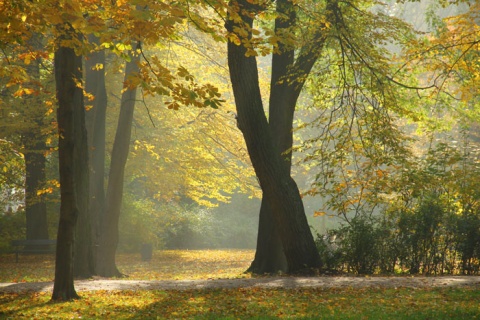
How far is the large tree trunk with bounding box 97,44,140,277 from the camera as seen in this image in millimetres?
17953

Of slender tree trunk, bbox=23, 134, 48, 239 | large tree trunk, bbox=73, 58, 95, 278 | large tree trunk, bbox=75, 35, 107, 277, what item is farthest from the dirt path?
slender tree trunk, bbox=23, 134, 48, 239

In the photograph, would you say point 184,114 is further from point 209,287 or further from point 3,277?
point 209,287

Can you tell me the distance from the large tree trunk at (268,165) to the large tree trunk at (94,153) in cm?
447

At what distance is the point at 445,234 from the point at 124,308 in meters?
7.47

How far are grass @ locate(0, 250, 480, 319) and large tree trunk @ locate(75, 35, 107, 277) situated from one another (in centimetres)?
398

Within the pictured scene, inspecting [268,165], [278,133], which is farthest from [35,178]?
[268,165]

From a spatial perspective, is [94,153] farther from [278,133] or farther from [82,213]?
[278,133]

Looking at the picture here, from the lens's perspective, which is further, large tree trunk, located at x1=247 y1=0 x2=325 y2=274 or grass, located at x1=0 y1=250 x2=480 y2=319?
large tree trunk, located at x1=247 y1=0 x2=325 y2=274

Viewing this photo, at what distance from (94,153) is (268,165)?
811 centimetres

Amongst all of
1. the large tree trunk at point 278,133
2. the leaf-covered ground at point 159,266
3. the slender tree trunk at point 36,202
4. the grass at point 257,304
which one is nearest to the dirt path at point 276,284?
the grass at point 257,304

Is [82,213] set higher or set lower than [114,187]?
lower

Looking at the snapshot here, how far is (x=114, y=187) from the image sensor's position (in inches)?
717

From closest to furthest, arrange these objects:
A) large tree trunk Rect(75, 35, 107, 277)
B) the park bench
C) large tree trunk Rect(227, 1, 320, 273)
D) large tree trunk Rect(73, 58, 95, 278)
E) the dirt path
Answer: the dirt path
large tree trunk Rect(227, 1, 320, 273)
large tree trunk Rect(73, 58, 95, 278)
large tree trunk Rect(75, 35, 107, 277)
the park bench

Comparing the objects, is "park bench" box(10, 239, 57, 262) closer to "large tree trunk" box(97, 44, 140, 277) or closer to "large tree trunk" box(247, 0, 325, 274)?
Answer: "large tree trunk" box(97, 44, 140, 277)
